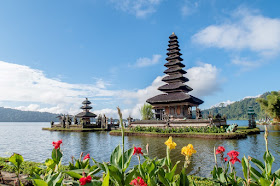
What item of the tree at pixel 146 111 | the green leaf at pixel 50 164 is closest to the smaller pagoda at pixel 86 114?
the tree at pixel 146 111

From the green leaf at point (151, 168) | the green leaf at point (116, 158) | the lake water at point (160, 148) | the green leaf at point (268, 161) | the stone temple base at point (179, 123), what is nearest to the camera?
the green leaf at point (116, 158)

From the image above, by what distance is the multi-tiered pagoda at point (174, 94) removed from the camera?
110 ft

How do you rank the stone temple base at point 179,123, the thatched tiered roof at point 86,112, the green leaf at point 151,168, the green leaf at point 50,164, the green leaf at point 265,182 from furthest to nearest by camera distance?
the thatched tiered roof at point 86,112 → the stone temple base at point 179,123 → the green leaf at point 50,164 → the green leaf at point 151,168 → the green leaf at point 265,182

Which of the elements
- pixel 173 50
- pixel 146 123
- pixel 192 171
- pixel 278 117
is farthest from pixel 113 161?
pixel 278 117

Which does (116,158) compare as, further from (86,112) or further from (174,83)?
(86,112)

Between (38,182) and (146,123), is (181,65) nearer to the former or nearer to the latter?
(146,123)

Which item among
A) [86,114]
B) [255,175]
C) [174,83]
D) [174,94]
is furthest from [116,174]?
[86,114]

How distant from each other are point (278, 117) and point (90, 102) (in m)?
54.0

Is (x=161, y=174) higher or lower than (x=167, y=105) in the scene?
lower

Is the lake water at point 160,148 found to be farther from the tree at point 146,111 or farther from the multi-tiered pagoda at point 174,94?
the tree at point 146,111

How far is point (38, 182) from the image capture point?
2.42m

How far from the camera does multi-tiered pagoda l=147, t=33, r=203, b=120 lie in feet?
110

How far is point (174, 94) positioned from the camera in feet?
114

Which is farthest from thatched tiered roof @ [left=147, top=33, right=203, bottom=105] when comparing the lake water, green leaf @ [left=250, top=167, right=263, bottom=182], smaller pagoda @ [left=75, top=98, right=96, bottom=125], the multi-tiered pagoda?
green leaf @ [left=250, top=167, right=263, bottom=182]
